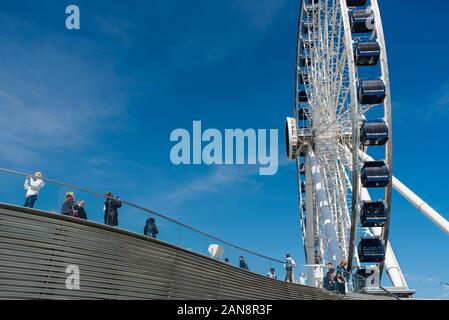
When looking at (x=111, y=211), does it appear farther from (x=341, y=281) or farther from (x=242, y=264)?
(x=341, y=281)

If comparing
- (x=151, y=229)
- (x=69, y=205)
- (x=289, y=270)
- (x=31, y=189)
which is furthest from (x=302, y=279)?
(x=31, y=189)

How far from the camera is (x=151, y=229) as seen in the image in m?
13.3

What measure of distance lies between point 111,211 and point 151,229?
1.37 meters

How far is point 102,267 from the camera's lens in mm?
11820

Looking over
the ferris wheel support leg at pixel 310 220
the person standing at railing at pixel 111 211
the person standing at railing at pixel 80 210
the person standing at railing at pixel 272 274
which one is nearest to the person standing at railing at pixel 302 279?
the person standing at railing at pixel 272 274

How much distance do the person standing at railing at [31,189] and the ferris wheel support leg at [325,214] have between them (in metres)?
19.3

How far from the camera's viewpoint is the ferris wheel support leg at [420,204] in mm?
25938

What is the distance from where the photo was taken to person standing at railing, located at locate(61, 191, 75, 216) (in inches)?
452

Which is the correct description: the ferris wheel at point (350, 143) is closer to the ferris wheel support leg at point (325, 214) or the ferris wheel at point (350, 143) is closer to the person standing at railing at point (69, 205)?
the ferris wheel support leg at point (325, 214)

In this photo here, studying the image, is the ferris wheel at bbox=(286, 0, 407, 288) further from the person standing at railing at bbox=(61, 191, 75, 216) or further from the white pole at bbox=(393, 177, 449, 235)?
the person standing at railing at bbox=(61, 191, 75, 216)

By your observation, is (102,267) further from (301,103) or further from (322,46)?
(301,103)

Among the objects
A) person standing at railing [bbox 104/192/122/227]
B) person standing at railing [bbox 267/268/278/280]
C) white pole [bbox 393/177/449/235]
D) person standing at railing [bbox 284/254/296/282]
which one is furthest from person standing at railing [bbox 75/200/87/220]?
white pole [bbox 393/177/449/235]

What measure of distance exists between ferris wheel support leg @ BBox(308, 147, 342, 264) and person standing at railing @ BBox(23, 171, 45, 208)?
19347mm
